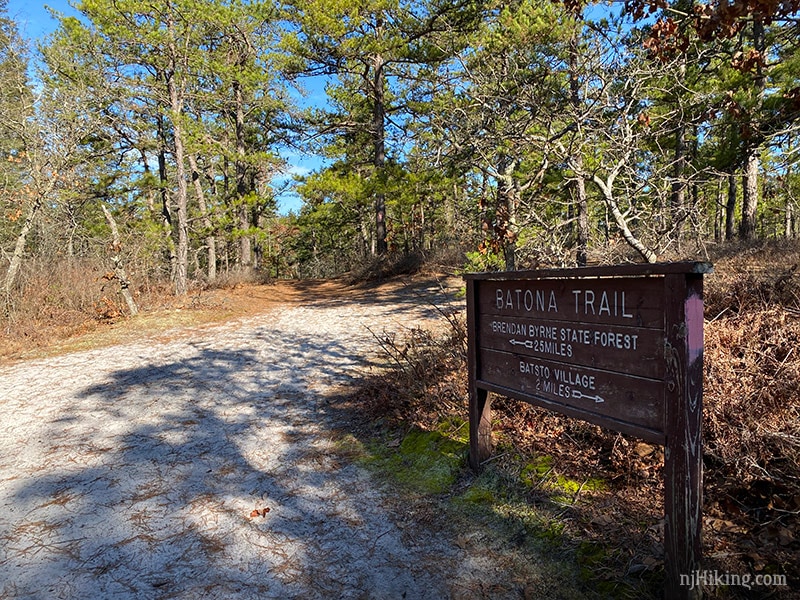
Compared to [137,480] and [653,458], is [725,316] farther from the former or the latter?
[137,480]

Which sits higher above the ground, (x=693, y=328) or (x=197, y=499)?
(x=693, y=328)

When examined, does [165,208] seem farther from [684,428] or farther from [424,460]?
[684,428]

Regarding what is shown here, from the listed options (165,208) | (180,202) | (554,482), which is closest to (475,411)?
(554,482)

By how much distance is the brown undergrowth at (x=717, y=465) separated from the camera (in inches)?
93.4

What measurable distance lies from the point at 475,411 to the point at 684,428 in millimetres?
1671

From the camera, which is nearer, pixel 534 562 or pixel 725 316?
pixel 534 562

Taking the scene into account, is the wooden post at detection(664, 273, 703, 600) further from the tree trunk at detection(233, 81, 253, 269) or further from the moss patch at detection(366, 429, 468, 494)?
the tree trunk at detection(233, 81, 253, 269)

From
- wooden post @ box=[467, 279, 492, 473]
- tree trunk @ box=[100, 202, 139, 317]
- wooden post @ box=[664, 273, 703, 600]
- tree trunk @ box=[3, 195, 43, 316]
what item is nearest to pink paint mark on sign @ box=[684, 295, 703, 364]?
wooden post @ box=[664, 273, 703, 600]

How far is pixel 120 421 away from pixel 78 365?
3289 millimetres

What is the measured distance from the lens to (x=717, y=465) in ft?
9.78

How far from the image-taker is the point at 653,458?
10.4ft

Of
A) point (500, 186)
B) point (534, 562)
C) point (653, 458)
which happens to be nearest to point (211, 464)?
point (534, 562)

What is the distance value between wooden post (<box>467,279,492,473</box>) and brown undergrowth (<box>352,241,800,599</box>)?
132mm

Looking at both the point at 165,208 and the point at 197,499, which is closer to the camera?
the point at 197,499
